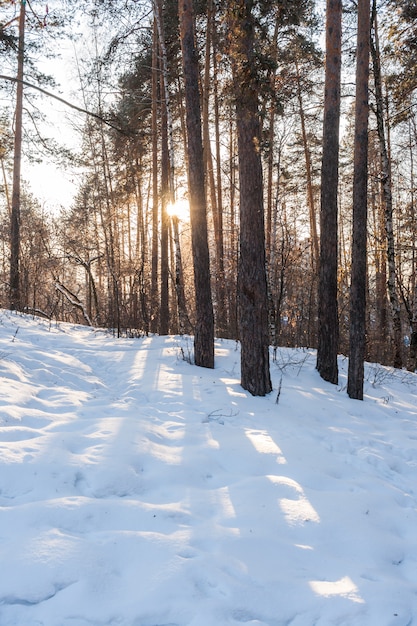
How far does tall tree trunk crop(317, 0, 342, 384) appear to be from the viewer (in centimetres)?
665

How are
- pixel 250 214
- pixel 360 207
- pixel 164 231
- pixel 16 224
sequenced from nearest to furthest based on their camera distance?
pixel 250 214, pixel 360 207, pixel 164 231, pixel 16 224

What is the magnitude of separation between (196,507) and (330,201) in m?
5.95

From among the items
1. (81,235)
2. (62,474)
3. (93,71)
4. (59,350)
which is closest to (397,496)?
(62,474)

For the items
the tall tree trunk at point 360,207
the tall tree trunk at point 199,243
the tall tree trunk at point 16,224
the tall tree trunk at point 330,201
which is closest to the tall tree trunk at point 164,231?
the tall tree trunk at point 199,243

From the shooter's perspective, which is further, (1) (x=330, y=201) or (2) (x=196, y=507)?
(1) (x=330, y=201)

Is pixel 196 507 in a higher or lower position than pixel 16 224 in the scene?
lower

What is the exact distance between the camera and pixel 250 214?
5.62 m

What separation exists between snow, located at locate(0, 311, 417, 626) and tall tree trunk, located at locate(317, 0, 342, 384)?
67.8 inches

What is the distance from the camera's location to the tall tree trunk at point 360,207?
6.28 m

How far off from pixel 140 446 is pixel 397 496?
2.35 meters

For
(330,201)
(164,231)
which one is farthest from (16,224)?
(330,201)

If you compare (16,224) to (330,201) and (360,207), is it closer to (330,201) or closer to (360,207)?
(330,201)

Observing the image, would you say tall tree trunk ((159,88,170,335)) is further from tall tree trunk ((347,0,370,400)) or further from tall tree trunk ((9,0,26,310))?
tall tree trunk ((347,0,370,400))

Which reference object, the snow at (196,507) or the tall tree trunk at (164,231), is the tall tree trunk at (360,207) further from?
the tall tree trunk at (164,231)
